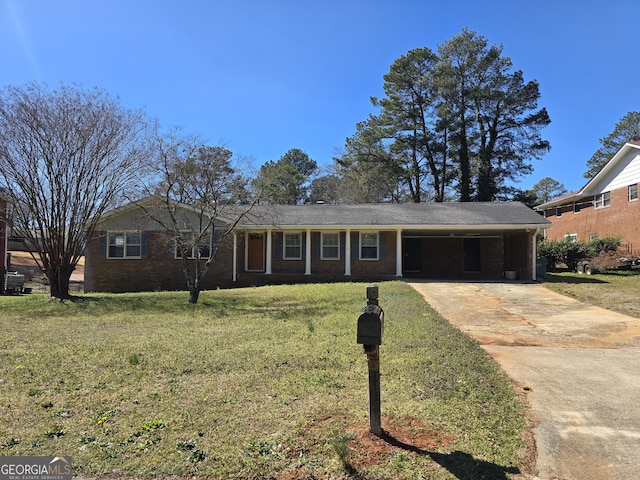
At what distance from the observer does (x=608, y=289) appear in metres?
14.0

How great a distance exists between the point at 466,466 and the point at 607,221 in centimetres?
2586

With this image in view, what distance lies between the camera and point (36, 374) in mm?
5141

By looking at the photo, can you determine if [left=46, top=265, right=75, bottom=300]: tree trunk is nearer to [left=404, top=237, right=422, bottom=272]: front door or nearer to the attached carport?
the attached carport

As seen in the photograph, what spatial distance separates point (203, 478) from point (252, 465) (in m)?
0.32

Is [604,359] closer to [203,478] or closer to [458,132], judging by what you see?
[203,478]

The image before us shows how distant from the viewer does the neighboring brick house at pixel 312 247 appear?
18031 millimetres

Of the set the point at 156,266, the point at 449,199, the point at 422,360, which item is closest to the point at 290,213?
the point at 156,266

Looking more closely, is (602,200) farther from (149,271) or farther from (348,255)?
(149,271)

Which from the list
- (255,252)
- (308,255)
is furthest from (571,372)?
(255,252)

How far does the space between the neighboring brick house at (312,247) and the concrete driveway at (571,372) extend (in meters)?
6.72

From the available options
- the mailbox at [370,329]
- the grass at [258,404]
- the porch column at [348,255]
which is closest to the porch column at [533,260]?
the porch column at [348,255]

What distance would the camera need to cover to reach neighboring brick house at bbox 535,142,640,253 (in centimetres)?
2173

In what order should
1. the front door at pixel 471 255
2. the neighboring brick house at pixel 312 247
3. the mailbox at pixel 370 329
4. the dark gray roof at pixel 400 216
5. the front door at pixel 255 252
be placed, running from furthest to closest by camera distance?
the front door at pixel 471 255 → the front door at pixel 255 252 → the neighboring brick house at pixel 312 247 → the dark gray roof at pixel 400 216 → the mailbox at pixel 370 329

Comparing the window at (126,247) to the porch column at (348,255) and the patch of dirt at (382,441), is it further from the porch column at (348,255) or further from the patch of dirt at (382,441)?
the patch of dirt at (382,441)
